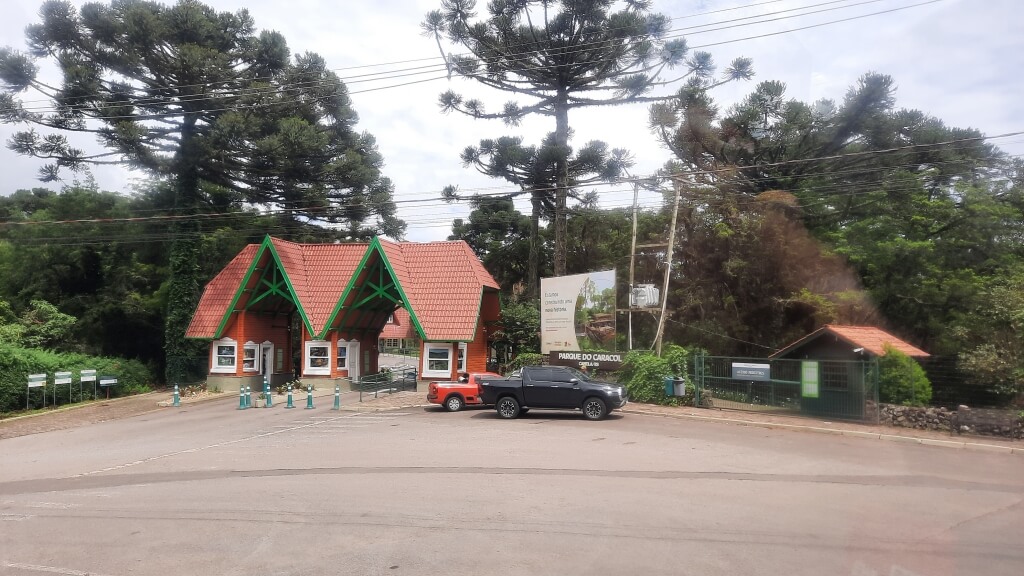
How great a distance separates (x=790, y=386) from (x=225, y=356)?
982 inches

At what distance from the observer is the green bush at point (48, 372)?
25.7 metres

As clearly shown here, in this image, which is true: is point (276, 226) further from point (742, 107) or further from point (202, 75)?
point (742, 107)

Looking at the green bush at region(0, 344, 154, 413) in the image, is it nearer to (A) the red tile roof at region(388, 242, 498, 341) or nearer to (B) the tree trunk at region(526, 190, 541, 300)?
(A) the red tile roof at region(388, 242, 498, 341)

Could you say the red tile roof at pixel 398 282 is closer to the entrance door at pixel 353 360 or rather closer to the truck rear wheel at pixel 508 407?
the entrance door at pixel 353 360

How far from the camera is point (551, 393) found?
19.8m

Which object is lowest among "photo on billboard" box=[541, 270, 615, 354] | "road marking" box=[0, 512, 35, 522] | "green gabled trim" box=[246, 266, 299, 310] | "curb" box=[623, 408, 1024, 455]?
"road marking" box=[0, 512, 35, 522]

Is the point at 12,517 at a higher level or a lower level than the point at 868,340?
lower

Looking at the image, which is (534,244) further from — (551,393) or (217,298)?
(551,393)

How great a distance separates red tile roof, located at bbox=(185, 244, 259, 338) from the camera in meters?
33.3

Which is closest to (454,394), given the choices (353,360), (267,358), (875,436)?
(875,436)

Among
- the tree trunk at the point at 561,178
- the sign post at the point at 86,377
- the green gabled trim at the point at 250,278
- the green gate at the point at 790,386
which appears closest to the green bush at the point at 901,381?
the green gate at the point at 790,386

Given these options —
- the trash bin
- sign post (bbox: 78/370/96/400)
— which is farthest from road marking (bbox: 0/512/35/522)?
sign post (bbox: 78/370/96/400)

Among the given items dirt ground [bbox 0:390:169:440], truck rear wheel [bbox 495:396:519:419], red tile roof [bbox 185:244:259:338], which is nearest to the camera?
truck rear wheel [bbox 495:396:519:419]

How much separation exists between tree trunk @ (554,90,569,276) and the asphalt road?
19334 mm
